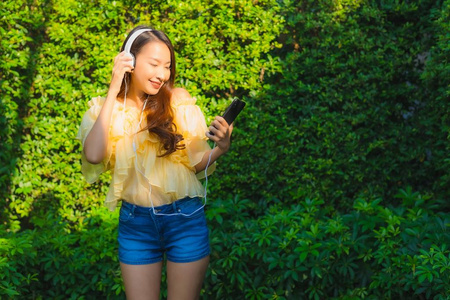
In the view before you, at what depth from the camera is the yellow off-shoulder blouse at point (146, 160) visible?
310cm

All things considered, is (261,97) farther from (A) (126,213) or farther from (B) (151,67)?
(A) (126,213)

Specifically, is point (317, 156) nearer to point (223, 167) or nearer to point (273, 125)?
point (273, 125)

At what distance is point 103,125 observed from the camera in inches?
118

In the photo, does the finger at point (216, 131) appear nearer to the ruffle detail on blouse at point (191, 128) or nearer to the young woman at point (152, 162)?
the young woman at point (152, 162)

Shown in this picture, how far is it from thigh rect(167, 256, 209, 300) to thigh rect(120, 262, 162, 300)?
92 mm

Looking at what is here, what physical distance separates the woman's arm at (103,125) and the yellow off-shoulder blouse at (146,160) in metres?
0.11

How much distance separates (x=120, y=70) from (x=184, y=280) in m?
1.05

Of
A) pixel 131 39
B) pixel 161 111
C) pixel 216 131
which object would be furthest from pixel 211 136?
pixel 131 39

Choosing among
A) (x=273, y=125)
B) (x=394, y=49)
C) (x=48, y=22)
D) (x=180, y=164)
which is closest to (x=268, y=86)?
(x=273, y=125)

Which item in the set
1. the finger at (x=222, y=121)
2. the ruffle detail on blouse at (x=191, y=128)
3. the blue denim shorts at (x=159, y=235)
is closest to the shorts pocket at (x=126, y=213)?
the blue denim shorts at (x=159, y=235)

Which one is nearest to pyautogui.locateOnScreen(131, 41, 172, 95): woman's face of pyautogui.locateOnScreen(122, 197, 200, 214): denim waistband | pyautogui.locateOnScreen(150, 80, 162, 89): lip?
pyautogui.locateOnScreen(150, 80, 162, 89): lip

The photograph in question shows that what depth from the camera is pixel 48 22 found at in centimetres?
543

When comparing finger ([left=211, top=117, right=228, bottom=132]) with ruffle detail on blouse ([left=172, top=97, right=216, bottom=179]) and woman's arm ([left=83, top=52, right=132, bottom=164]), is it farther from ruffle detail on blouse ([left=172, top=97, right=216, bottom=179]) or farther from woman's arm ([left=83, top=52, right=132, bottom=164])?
woman's arm ([left=83, top=52, right=132, bottom=164])

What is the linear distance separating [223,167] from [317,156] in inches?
31.7
